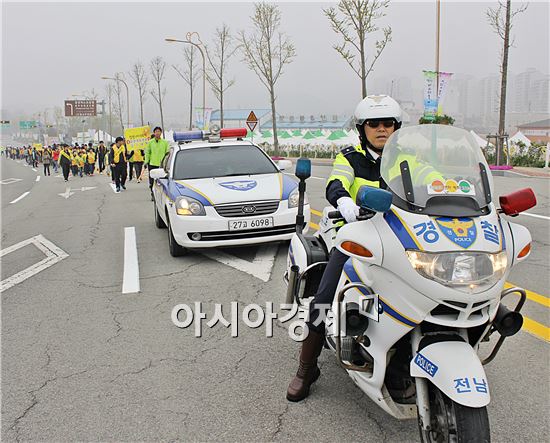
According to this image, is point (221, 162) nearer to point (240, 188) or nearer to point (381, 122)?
point (240, 188)

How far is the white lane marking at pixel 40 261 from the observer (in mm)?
6445

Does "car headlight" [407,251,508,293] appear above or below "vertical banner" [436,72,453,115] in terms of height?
below

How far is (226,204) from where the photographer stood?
6.89m

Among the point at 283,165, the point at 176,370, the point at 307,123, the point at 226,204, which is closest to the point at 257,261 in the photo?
the point at 226,204

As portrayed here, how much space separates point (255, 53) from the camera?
129 ft

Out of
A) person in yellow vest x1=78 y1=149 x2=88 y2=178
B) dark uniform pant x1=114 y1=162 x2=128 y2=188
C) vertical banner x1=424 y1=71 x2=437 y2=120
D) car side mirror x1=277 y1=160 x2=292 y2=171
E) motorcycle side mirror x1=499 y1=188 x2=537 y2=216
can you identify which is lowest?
person in yellow vest x1=78 y1=149 x2=88 y2=178

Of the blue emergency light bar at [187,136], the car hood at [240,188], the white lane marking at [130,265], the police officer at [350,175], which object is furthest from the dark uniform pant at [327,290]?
the blue emergency light bar at [187,136]

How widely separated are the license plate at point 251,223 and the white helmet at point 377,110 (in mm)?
3632

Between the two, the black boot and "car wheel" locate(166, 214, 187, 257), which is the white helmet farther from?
"car wheel" locate(166, 214, 187, 257)

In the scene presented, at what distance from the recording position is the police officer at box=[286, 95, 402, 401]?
3.21m

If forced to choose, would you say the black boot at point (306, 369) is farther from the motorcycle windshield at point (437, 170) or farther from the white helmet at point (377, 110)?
the white helmet at point (377, 110)

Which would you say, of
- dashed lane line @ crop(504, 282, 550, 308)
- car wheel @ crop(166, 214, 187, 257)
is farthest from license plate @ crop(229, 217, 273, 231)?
dashed lane line @ crop(504, 282, 550, 308)

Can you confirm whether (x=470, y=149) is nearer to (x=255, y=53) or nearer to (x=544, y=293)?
(x=544, y=293)

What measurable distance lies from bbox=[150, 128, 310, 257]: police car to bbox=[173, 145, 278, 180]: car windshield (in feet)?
0.05
